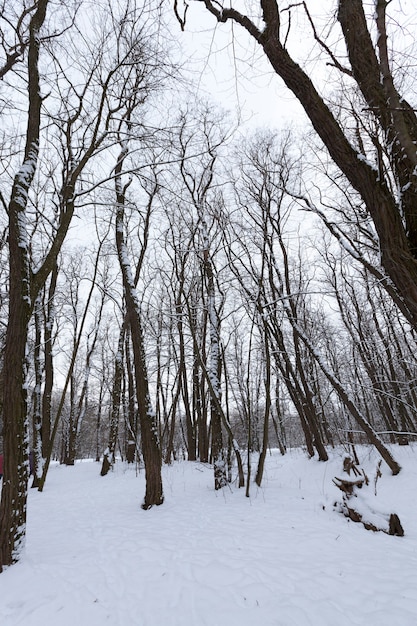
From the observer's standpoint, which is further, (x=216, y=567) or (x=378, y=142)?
(x=216, y=567)

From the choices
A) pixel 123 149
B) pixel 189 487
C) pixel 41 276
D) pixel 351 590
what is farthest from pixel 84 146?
pixel 189 487

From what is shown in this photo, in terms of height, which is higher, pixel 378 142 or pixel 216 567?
pixel 378 142

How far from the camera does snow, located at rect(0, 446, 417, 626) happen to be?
232cm

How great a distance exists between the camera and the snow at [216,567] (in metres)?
2.32

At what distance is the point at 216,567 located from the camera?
3094 millimetres

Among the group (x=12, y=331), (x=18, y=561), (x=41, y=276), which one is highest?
(x=41, y=276)

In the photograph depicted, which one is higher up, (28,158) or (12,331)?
(28,158)

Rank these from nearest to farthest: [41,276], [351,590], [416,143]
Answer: [416,143]
[351,590]
[41,276]

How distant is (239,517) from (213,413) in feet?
10.0

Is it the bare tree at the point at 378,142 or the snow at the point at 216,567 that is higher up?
the bare tree at the point at 378,142

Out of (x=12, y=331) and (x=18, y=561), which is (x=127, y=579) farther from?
(x=12, y=331)

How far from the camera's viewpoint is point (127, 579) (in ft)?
9.62

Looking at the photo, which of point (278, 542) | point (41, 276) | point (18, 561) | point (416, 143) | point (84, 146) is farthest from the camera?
point (84, 146)

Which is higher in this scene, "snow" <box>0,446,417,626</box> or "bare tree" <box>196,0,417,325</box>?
"bare tree" <box>196,0,417,325</box>
